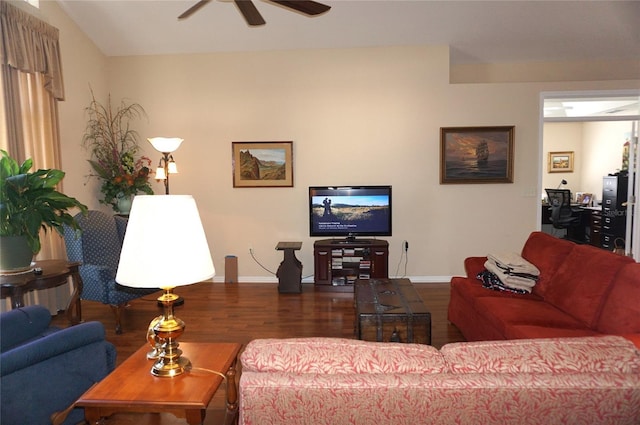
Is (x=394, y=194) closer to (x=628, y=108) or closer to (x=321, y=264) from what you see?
(x=321, y=264)

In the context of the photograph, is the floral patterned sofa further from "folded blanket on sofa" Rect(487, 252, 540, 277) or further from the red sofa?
"folded blanket on sofa" Rect(487, 252, 540, 277)

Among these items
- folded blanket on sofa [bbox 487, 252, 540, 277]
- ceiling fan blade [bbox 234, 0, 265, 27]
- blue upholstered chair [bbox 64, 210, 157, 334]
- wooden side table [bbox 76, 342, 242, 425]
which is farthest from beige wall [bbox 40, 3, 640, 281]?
wooden side table [bbox 76, 342, 242, 425]

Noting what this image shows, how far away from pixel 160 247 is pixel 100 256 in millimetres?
3182

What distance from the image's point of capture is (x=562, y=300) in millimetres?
2938

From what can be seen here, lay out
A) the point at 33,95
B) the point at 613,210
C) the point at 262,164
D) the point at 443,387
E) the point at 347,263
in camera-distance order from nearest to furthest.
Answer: the point at 443,387 → the point at 33,95 → the point at 347,263 → the point at 262,164 → the point at 613,210

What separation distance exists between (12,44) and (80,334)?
10.8ft

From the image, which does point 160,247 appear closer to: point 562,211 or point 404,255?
point 404,255

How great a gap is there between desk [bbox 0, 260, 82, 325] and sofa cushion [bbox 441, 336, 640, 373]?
295cm

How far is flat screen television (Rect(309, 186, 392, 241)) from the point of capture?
5402 millimetres

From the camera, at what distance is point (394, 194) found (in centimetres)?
556

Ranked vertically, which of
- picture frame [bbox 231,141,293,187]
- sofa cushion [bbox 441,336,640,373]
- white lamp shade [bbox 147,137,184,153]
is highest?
white lamp shade [bbox 147,137,184,153]

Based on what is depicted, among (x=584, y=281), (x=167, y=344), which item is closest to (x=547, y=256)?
(x=584, y=281)

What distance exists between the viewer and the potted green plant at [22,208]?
9.37 feet

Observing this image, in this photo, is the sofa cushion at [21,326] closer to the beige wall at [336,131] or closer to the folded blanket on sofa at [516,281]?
the beige wall at [336,131]
